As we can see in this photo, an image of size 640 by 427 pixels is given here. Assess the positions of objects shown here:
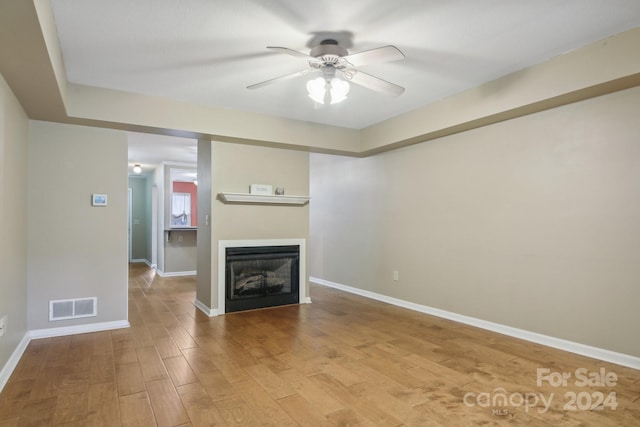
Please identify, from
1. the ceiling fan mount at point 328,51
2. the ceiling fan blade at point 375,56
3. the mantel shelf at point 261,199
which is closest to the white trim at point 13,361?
the mantel shelf at point 261,199

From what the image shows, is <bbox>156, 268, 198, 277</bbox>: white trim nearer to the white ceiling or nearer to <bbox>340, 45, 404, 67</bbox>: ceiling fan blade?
the white ceiling

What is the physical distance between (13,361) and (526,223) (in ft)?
14.9

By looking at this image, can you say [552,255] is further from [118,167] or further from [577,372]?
[118,167]

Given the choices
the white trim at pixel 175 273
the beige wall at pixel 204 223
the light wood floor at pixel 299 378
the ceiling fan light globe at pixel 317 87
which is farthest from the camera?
the white trim at pixel 175 273

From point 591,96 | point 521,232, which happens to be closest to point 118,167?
point 521,232

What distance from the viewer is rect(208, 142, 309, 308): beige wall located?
171 inches

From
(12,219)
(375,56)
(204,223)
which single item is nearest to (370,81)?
(375,56)

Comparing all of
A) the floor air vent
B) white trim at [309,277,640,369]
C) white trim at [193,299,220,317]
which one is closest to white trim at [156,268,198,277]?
white trim at [193,299,220,317]

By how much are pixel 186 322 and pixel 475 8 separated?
3.95 m

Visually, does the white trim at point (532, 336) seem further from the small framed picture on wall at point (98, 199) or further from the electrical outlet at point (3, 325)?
the electrical outlet at point (3, 325)

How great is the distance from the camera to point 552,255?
321 cm

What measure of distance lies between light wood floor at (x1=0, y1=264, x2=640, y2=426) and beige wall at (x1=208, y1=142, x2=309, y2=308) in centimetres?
116

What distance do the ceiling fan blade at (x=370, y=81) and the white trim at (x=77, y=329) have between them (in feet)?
11.2

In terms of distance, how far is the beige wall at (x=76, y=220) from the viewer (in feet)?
11.4
